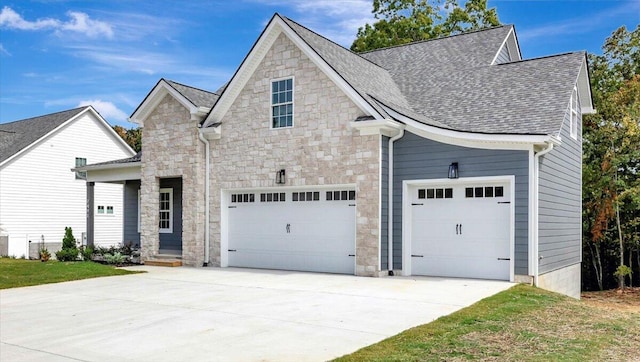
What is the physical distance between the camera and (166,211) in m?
19.3

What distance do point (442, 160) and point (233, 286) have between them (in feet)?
17.9

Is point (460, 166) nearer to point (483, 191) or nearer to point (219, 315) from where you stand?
point (483, 191)

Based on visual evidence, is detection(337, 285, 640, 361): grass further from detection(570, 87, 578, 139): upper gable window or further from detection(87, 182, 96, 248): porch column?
detection(87, 182, 96, 248): porch column

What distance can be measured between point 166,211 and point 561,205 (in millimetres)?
12211

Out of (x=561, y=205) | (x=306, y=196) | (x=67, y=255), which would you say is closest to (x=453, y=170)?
(x=561, y=205)

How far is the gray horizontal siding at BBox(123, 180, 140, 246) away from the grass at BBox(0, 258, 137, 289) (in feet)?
14.5

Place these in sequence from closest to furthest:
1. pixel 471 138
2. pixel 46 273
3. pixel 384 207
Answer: pixel 471 138 → pixel 384 207 → pixel 46 273

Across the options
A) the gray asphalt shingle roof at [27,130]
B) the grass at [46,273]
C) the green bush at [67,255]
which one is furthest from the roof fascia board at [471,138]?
the gray asphalt shingle roof at [27,130]

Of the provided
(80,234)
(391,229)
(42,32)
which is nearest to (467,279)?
(391,229)

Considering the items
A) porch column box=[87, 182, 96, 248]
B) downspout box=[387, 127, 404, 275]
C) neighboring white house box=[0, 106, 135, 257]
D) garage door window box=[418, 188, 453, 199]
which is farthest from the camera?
neighboring white house box=[0, 106, 135, 257]

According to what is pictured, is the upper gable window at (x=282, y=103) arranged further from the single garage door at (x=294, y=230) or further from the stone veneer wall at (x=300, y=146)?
the single garage door at (x=294, y=230)

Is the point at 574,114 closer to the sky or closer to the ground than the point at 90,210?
closer to the sky

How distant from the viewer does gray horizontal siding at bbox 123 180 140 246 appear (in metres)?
20.8

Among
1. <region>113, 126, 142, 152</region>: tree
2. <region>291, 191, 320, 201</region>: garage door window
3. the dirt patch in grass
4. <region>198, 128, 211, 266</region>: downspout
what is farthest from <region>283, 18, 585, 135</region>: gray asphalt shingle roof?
<region>113, 126, 142, 152</region>: tree
